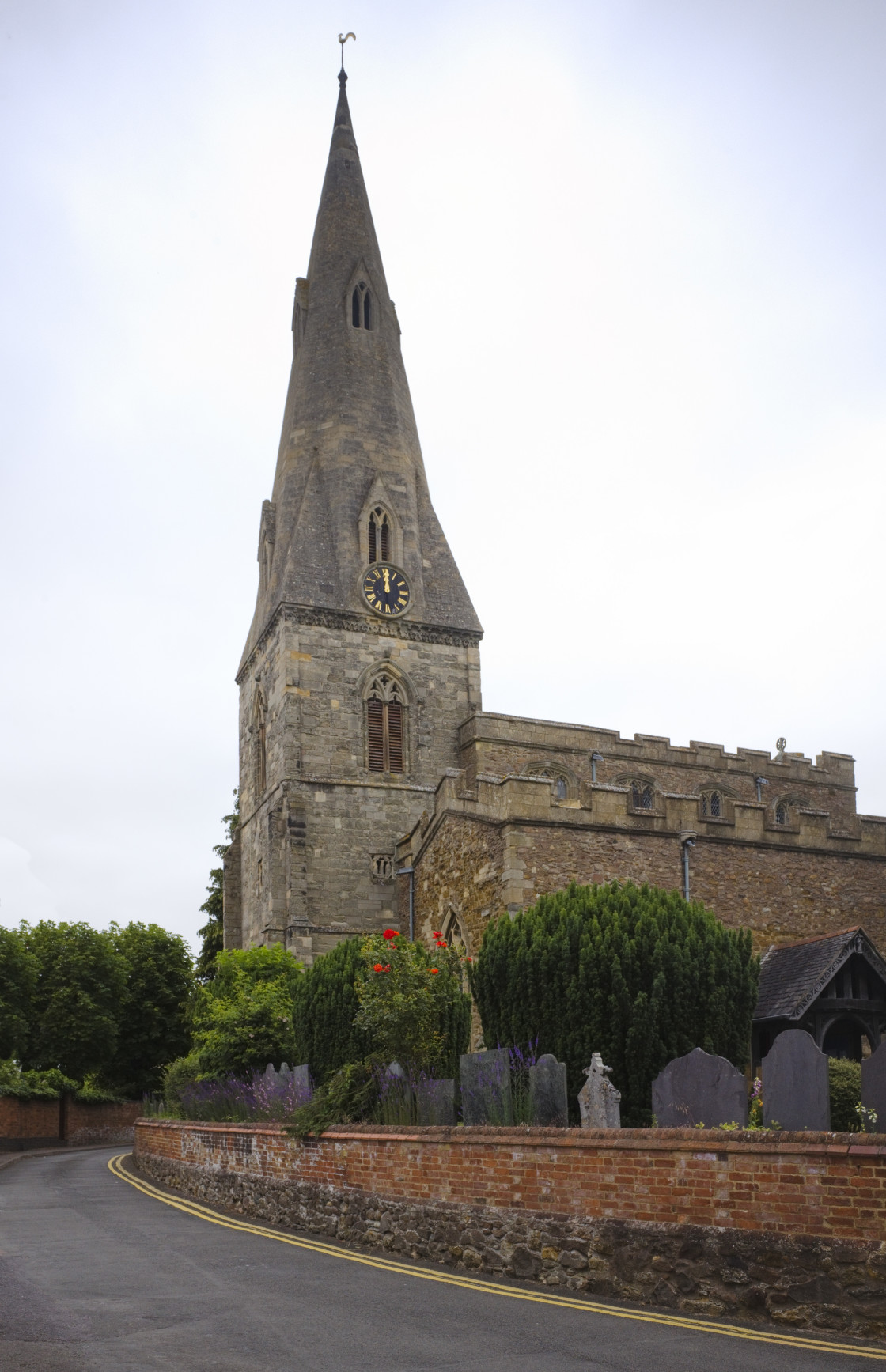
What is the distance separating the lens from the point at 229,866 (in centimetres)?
4231

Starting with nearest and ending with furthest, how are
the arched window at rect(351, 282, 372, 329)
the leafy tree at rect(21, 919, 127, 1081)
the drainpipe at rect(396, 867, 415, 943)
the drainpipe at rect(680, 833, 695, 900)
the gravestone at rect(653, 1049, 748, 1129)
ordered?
the gravestone at rect(653, 1049, 748, 1129) → the drainpipe at rect(680, 833, 695, 900) → the drainpipe at rect(396, 867, 415, 943) → the arched window at rect(351, 282, 372, 329) → the leafy tree at rect(21, 919, 127, 1081)

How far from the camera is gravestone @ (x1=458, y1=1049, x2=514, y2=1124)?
1205 centimetres

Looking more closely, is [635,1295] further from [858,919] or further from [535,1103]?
[858,919]

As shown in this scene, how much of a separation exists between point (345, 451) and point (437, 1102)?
31.8 m

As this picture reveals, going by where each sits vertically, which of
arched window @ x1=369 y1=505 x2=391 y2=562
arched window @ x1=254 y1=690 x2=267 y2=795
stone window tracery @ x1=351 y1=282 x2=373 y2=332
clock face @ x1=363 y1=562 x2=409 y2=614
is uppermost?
stone window tracery @ x1=351 y1=282 x2=373 y2=332

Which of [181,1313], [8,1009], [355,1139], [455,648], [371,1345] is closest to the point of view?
[371,1345]

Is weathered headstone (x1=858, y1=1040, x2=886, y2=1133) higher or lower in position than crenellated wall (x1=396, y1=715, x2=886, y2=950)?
lower

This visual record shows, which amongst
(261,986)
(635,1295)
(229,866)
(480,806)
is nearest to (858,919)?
(480,806)

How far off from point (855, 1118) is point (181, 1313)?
332 inches

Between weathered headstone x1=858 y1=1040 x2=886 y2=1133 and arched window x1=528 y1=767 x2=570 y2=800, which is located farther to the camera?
arched window x1=528 y1=767 x2=570 y2=800

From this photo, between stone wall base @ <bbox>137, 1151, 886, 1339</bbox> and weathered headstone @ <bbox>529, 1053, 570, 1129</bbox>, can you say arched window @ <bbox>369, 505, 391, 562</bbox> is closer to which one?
stone wall base @ <bbox>137, 1151, 886, 1339</bbox>

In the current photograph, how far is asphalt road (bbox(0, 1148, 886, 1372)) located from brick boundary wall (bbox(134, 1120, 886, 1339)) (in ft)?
1.47

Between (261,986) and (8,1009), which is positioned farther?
(8,1009)

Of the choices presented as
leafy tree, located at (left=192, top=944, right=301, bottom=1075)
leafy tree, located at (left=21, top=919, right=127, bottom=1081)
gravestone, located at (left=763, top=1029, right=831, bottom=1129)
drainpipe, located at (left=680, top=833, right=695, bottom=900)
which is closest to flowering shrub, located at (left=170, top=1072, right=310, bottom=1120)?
leafy tree, located at (left=192, top=944, right=301, bottom=1075)
